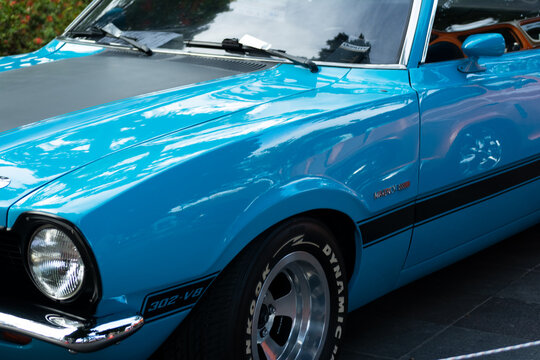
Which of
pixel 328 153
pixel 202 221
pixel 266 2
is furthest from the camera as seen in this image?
pixel 266 2

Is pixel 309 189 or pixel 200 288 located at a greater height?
pixel 309 189

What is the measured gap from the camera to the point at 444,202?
10.7 feet

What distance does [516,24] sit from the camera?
383 cm

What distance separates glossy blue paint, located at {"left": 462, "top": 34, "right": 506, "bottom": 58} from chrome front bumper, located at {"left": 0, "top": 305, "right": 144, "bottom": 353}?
1865 millimetres

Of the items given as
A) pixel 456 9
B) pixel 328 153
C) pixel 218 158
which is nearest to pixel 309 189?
pixel 328 153

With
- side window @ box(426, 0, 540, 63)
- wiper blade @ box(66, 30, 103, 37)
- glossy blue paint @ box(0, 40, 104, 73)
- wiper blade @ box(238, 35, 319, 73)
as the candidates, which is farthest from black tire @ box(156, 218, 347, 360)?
wiper blade @ box(66, 30, 103, 37)

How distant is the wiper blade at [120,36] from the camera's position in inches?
140

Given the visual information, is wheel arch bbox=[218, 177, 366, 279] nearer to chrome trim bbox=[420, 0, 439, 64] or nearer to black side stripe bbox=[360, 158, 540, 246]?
black side stripe bbox=[360, 158, 540, 246]

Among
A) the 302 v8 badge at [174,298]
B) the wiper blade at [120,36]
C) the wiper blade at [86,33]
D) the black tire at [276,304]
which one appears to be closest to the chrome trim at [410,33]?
the black tire at [276,304]

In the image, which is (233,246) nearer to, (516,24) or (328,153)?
(328,153)

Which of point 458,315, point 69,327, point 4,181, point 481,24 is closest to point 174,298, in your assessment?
point 69,327

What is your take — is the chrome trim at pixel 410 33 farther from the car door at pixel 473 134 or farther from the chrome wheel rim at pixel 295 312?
the chrome wheel rim at pixel 295 312

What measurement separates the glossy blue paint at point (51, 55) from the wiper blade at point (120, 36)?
0.10 meters

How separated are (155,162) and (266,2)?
4.66ft
